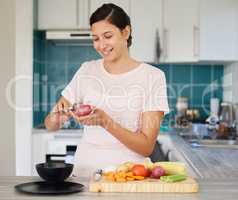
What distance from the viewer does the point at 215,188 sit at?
146 cm

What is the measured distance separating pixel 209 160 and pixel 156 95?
67 cm

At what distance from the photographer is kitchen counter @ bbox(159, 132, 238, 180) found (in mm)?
1880

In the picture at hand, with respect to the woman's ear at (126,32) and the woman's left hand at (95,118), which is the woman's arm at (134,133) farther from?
the woman's ear at (126,32)

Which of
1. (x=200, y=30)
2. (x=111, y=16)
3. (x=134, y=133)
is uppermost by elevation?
(x=200, y=30)

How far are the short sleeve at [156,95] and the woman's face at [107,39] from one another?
0.17 meters

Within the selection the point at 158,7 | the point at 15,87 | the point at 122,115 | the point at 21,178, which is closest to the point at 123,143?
the point at 122,115

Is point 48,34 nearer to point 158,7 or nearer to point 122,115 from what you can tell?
point 158,7

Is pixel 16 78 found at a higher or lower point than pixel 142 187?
higher

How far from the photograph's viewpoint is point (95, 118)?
1605 mm

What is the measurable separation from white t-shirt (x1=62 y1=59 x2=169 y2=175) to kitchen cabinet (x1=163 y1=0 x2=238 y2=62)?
2.12 metres

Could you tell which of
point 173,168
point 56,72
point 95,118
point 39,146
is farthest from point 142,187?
point 56,72

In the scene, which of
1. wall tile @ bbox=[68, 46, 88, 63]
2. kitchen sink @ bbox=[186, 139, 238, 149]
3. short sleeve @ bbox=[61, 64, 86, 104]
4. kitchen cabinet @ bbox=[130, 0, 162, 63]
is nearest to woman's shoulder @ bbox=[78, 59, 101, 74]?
short sleeve @ bbox=[61, 64, 86, 104]

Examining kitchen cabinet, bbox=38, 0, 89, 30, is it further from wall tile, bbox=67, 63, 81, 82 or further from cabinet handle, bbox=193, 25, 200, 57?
cabinet handle, bbox=193, 25, 200, 57

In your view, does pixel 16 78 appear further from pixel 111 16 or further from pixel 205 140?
pixel 111 16
